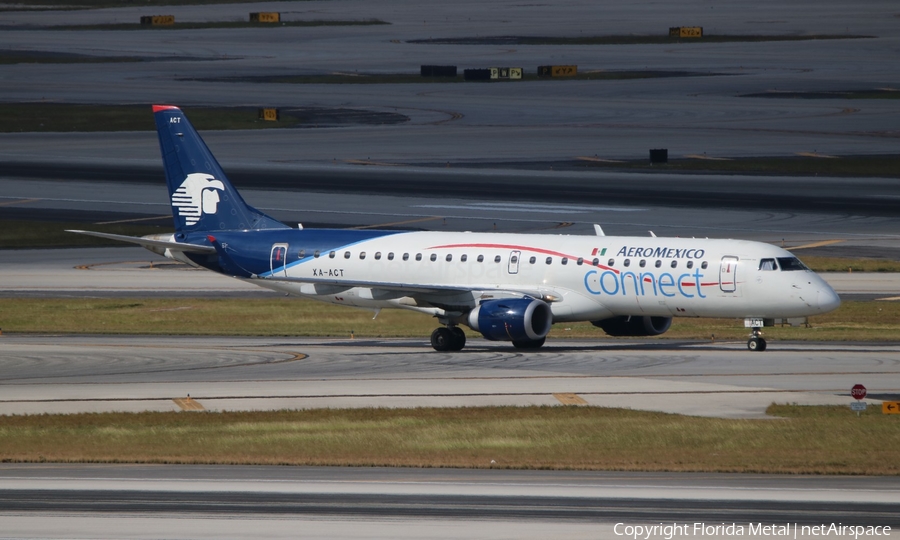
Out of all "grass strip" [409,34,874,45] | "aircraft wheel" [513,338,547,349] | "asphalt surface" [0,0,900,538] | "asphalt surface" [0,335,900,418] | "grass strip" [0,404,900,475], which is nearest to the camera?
"asphalt surface" [0,0,900,538]

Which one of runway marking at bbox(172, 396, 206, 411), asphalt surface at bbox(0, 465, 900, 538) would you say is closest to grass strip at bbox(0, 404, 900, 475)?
asphalt surface at bbox(0, 465, 900, 538)

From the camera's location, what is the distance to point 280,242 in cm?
5509

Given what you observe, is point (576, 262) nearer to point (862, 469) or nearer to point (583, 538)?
point (862, 469)

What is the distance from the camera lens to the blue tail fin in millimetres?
56812

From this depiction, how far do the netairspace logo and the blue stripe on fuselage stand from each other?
106ft

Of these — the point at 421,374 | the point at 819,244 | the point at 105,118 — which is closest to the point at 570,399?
the point at 421,374

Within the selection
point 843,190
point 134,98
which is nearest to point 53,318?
point 843,190

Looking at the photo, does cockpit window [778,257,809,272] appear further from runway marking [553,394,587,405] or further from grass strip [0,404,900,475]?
grass strip [0,404,900,475]

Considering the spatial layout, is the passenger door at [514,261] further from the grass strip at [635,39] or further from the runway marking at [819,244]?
the grass strip at [635,39]

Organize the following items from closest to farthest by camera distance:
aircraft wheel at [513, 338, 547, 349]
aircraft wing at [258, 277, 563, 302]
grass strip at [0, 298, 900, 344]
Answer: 1. aircraft wheel at [513, 338, 547, 349]
2. aircraft wing at [258, 277, 563, 302]
3. grass strip at [0, 298, 900, 344]

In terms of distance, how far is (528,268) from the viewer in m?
51.1

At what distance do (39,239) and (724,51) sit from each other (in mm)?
111294

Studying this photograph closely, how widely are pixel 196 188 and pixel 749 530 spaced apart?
38543mm

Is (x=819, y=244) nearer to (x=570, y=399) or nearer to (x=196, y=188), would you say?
(x=196, y=188)
